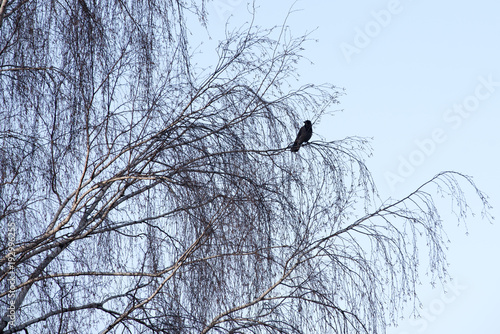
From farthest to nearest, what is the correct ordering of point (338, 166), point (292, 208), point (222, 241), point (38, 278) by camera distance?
1. point (338, 166)
2. point (292, 208)
3. point (222, 241)
4. point (38, 278)

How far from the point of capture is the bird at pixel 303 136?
448 centimetres

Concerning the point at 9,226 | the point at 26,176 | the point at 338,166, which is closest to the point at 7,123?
the point at 26,176

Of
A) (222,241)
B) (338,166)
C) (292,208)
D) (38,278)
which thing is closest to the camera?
(38,278)

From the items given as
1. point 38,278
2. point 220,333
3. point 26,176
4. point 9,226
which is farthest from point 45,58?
point 220,333

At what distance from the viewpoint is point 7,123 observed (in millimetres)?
4074

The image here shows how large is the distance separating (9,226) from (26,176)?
0.28 metres

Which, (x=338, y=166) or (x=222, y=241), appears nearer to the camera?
(x=222, y=241)

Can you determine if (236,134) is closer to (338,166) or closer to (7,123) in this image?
(338,166)

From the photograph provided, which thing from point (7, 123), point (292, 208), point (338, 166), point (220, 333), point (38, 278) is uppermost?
point (7, 123)

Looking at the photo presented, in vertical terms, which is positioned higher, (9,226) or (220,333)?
(9,226)

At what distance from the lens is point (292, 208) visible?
4.25m

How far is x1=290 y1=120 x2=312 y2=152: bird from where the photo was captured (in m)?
4.48

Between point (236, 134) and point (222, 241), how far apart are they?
744mm

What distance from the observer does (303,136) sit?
14.9 ft
